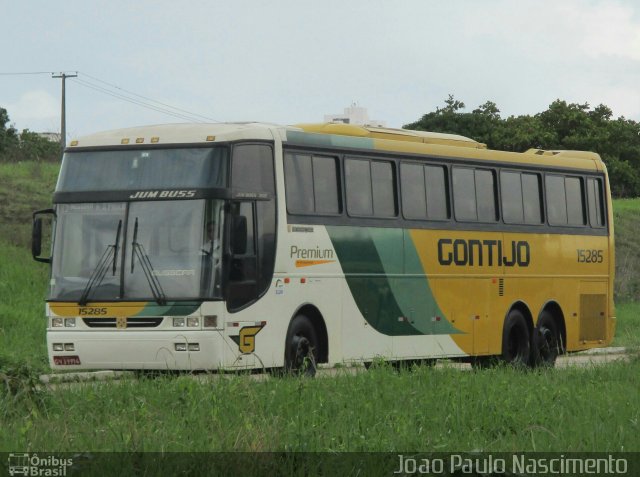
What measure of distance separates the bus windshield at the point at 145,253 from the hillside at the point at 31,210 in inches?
704

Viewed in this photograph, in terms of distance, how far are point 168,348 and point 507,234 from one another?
7.83 meters

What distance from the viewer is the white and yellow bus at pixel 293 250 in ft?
56.3

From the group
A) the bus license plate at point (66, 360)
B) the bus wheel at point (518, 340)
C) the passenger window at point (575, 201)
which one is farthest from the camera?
the passenger window at point (575, 201)

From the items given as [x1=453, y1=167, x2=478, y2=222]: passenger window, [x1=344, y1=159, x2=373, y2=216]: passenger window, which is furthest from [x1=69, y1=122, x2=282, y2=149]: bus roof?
[x1=453, y1=167, x2=478, y2=222]: passenger window

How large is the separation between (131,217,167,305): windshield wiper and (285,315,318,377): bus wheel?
6.09 ft

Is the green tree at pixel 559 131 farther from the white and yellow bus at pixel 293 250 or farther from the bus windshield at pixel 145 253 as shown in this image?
the bus windshield at pixel 145 253

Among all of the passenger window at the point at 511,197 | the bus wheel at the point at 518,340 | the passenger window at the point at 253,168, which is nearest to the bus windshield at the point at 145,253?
the passenger window at the point at 253,168

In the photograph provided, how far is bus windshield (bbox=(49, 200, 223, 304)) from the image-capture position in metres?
17.1

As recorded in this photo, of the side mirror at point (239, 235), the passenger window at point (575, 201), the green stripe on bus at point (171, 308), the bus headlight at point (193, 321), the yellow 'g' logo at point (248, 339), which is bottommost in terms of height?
the yellow 'g' logo at point (248, 339)

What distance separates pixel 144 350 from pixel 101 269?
3.79 ft

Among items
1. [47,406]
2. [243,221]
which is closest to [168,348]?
[243,221]

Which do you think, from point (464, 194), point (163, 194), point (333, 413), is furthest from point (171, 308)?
point (464, 194)

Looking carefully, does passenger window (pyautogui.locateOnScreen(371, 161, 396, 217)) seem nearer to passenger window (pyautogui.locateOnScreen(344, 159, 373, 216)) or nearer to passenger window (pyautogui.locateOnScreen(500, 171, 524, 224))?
passenger window (pyautogui.locateOnScreen(344, 159, 373, 216))

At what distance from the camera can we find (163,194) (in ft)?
57.1
